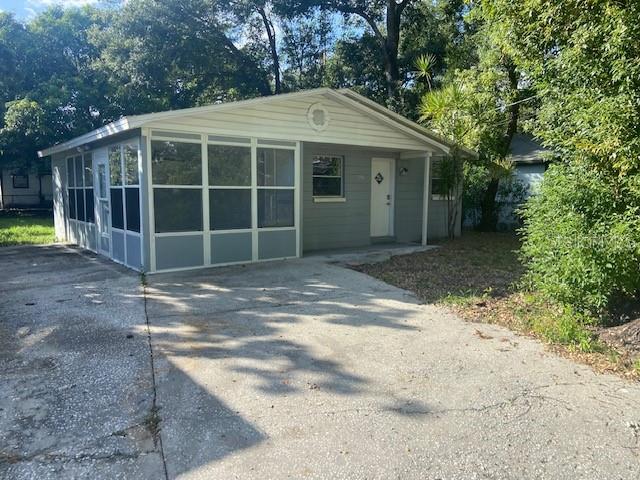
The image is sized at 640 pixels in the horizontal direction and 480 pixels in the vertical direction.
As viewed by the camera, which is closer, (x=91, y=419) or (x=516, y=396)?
(x=91, y=419)

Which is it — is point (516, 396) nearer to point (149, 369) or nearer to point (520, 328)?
point (520, 328)

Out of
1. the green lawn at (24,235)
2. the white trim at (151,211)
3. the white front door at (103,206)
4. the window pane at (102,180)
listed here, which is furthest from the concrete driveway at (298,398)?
the green lawn at (24,235)

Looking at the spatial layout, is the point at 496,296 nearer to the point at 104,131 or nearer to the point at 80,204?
the point at 104,131

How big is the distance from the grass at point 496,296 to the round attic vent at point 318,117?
2836 millimetres

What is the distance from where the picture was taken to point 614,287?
14.7 feet

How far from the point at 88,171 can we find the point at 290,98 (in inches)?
194

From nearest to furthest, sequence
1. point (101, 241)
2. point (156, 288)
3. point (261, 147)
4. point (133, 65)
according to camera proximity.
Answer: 1. point (156, 288)
2. point (261, 147)
3. point (101, 241)
4. point (133, 65)

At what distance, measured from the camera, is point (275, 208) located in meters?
8.74

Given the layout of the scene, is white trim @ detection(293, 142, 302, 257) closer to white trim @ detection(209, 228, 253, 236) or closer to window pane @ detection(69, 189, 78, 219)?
white trim @ detection(209, 228, 253, 236)

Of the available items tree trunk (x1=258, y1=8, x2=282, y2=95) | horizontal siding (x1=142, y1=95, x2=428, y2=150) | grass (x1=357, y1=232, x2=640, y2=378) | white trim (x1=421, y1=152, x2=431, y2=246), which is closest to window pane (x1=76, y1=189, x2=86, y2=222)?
horizontal siding (x1=142, y1=95, x2=428, y2=150)

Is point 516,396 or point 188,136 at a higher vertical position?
point 188,136

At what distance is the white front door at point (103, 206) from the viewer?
8938 millimetres

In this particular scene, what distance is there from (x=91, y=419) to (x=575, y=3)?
17.8 ft

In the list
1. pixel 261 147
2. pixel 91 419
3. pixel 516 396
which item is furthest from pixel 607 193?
pixel 261 147
